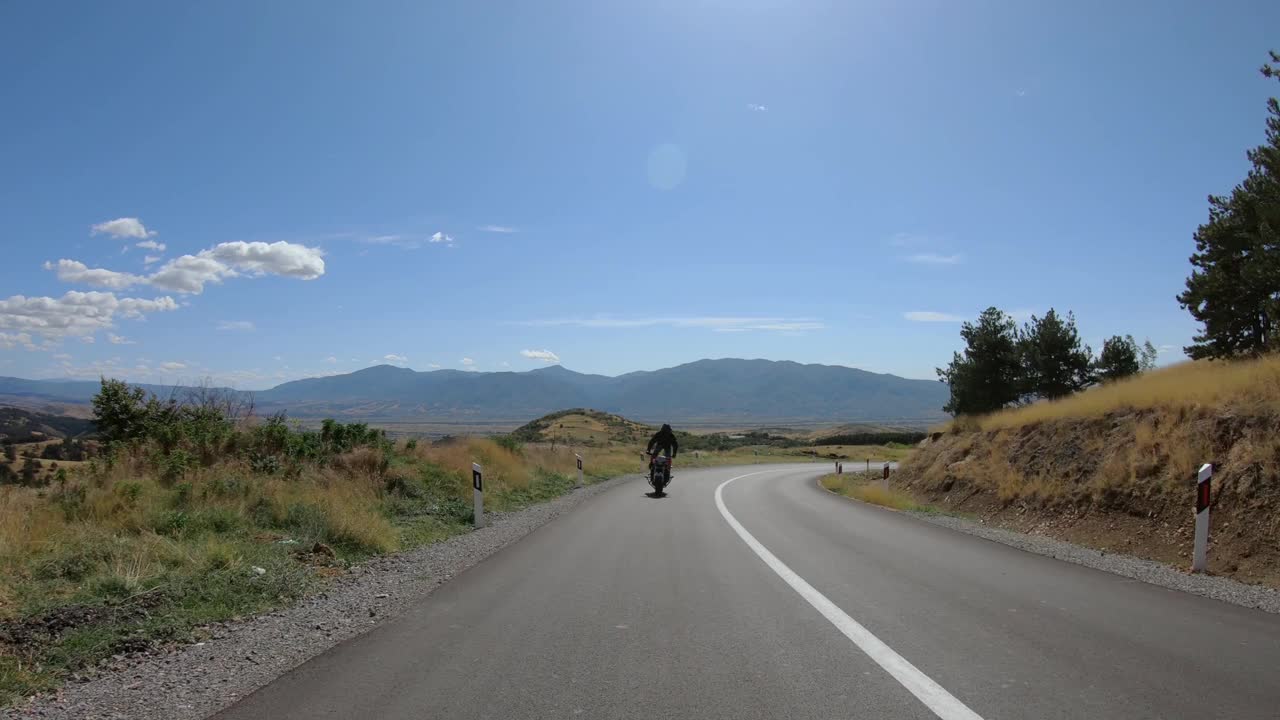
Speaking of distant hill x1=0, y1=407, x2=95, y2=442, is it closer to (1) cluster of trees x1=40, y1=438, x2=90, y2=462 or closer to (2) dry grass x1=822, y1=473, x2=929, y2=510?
(1) cluster of trees x1=40, y1=438, x2=90, y2=462

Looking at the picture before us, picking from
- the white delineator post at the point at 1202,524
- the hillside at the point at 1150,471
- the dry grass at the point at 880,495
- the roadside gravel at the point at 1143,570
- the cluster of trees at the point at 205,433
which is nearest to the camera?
the roadside gravel at the point at 1143,570

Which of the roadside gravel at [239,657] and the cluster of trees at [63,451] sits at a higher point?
the cluster of trees at [63,451]

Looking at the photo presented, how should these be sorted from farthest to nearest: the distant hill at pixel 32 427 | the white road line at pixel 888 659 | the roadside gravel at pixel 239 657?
the distant hill at pixel 32 427 → the roadside gravel at pixel 239 657 → the white road line at pixel 888 659

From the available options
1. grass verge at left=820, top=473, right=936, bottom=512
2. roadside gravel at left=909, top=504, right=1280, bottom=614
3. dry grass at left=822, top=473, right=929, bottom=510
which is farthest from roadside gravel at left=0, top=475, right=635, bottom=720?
dry grass at left=822, top=473, right=929, bottom=510

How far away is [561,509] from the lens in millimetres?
17094

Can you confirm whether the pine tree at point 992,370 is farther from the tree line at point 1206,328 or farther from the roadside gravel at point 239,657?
the roadside gravel at point 239,657

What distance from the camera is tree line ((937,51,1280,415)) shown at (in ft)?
59.3

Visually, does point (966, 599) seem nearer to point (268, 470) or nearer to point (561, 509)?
point (561, 509)

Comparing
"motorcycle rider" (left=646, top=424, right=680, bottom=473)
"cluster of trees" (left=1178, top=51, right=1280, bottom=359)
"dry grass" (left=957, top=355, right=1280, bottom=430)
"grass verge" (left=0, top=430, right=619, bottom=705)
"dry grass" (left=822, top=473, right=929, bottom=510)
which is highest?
"cluster of trees" (left=1178, top=51, right=1280, bottom=359)

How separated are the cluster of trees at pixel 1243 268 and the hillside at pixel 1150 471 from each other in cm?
461

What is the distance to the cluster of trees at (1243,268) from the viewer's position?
57.4 feet

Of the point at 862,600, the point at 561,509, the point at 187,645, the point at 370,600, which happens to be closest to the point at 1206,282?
the point at 561,509

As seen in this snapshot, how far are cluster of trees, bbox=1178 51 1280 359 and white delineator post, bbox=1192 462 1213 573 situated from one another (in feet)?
34.5

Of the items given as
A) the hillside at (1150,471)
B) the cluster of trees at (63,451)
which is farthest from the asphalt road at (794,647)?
the cluster of trees at (63,451)
